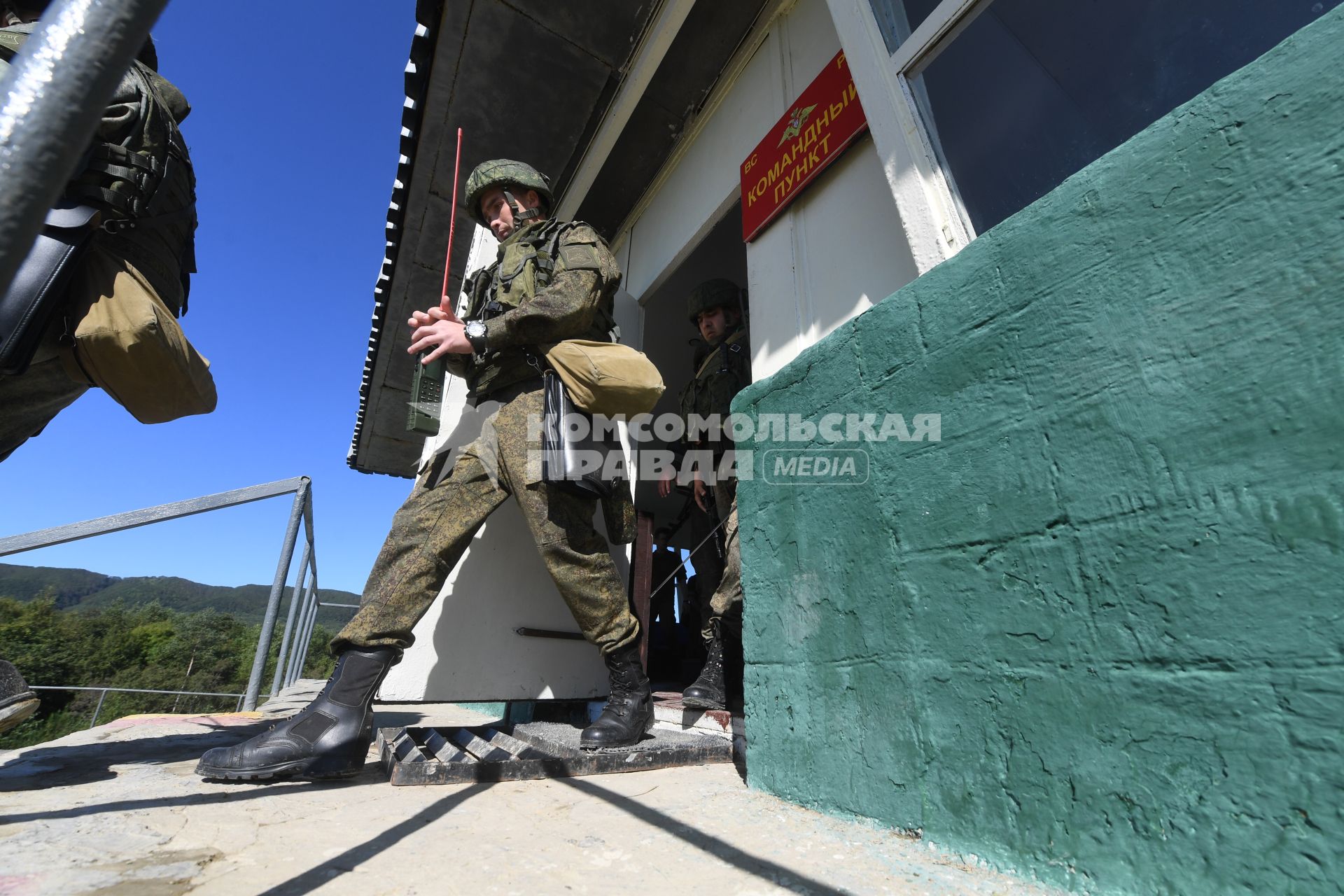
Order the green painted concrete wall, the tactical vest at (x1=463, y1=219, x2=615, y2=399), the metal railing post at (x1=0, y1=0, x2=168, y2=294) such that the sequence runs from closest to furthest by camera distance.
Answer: the metal railing post at (x1=0, y1=0, x2=168, y2=294) → the green painted concrete wall → the tactical vest at (x1=463, y1=219, x2=615, y2=399)

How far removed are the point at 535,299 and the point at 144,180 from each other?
3.25 ft

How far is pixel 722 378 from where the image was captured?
8.79 feet

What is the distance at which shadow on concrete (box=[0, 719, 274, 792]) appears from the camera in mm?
1365

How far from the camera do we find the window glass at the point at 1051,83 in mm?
1113

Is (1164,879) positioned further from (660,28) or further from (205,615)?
(205,615)

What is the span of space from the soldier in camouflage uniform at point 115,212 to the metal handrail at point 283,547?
0.77 m

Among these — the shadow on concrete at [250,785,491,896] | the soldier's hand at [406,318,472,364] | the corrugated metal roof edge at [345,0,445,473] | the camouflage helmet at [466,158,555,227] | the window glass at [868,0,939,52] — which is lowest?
the shadow on concrete at [250,785,491,896]

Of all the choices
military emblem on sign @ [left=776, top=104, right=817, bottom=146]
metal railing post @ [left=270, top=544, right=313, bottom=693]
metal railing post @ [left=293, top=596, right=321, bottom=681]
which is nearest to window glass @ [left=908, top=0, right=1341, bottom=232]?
military emblem on sign @ [left=776, top=104, right=817, bottom=146]

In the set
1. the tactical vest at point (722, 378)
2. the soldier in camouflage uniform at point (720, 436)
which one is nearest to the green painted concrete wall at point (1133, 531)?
the soldier in camouflage uniform at point (720, 436)

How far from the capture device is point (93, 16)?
14.3 inches

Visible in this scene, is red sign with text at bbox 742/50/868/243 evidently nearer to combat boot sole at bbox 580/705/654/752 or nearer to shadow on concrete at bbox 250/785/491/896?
combat boot sole at bbox 580/705/654/752

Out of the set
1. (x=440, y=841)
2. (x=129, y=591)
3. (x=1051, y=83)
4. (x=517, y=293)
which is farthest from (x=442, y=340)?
(x=129, y=591)

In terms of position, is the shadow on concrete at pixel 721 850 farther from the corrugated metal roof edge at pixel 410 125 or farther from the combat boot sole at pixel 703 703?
the corrugated metal roof edge at pixel 410 125

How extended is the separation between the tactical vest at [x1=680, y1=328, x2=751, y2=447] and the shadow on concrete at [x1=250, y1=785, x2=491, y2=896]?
180cm
